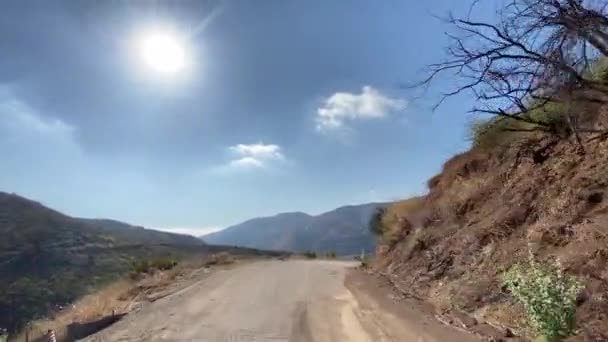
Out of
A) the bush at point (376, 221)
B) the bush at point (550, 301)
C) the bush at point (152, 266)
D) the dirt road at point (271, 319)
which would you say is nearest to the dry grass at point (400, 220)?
the bush at point (376, 221)

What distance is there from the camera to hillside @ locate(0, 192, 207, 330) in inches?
1729

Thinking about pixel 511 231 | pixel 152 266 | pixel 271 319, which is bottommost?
pixel 271 319

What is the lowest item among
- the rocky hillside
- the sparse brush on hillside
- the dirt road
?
the dirt road

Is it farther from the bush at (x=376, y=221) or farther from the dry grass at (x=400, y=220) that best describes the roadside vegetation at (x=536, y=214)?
the bush at (x=376, y=221)

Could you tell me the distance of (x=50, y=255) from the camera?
63375 mm

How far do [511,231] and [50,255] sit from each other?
6301cm

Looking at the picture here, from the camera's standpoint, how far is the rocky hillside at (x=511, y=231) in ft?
26.2

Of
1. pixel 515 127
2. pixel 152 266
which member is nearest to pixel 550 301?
pixel 515 127

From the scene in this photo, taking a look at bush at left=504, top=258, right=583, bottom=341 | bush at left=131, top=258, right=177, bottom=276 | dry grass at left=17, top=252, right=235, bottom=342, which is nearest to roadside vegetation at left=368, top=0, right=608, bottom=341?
bush at left=504, top=258, right=583, bottom=341

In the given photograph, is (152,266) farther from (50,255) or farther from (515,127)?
(50,255)

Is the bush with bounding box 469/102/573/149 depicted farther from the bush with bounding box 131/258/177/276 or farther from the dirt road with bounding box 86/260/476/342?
the bush with bounding box 131/258/177/276

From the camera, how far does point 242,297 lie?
47.4 ft

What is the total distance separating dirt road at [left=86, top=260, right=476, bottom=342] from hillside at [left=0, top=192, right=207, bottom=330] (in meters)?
25.1

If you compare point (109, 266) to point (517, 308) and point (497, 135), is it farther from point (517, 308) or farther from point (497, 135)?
point (517, 308)
